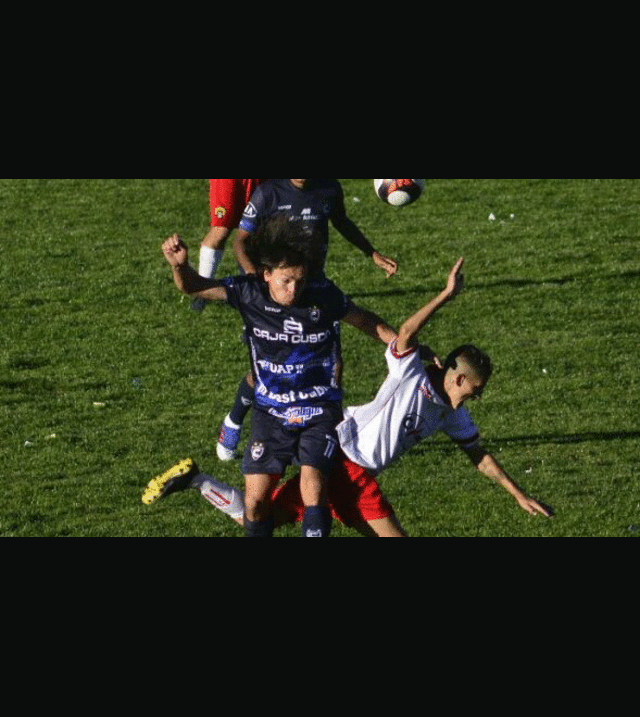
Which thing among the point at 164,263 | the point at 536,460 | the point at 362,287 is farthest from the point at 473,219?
the point at 536,460

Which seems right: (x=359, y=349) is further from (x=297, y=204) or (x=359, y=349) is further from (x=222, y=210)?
(x=297, y=204)

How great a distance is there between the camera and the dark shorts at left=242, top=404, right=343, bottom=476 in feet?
27.8

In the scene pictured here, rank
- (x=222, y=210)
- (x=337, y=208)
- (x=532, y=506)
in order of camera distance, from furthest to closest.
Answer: (x=222, y=210) → (x=337, y=208) → (x=532, y=506)

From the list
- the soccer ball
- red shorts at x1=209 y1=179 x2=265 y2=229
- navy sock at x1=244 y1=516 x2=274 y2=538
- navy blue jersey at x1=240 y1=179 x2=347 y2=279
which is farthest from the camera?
red shorts at x1=209 y1=179 x2=265 y2=229

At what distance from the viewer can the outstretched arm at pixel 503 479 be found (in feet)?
27.7

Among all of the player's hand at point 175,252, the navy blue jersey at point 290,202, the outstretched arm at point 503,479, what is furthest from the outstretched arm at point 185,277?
the navy blue jersey at point 290,202

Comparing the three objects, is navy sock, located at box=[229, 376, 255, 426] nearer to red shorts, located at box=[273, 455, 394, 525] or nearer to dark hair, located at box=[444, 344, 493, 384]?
red shorts, located at box=[273, 455, 394, 525]

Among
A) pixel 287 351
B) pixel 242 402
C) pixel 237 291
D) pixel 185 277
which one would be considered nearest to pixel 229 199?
pixel 242 402

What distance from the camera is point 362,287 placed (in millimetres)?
14641

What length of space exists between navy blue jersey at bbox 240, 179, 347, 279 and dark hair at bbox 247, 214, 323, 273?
2350mm

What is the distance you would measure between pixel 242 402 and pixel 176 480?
1.63 m

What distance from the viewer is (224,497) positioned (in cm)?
905

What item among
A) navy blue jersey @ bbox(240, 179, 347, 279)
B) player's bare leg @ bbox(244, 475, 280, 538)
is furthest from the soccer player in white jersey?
navy blue jersey @ bbox(240, 179, 347, 279)

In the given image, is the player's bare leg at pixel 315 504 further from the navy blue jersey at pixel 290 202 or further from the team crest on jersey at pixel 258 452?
the navy blue jersey at pixel 290 202
